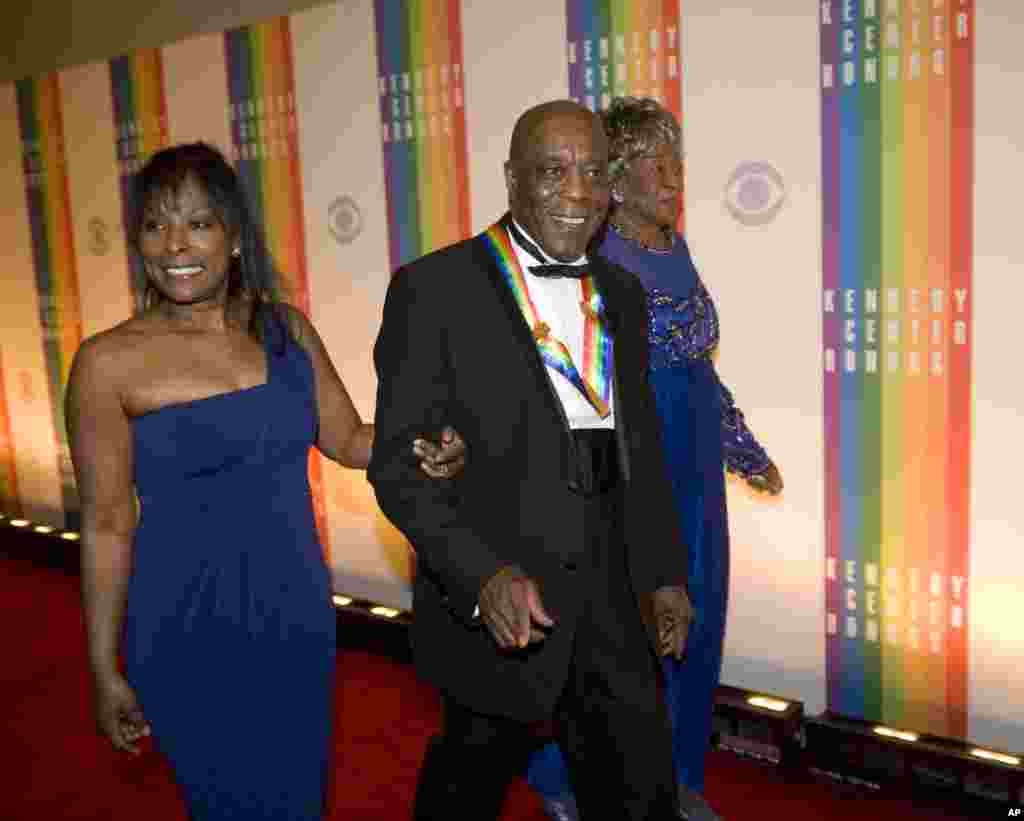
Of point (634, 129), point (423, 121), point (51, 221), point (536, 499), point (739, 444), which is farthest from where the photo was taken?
point (51, 221)

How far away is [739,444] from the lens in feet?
8.17

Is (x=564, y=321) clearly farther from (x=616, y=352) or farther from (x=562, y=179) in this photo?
(x=562, y=179)

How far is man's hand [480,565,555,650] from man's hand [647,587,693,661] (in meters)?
0.33

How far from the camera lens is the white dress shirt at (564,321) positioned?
161cm

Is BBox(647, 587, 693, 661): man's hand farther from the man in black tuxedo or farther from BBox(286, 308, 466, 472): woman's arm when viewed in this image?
BBox(286, 308, 466, 472): woman's arm

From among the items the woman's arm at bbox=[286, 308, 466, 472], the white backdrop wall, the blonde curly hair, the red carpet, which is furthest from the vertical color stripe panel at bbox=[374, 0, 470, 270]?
the woman's arm at bbox=[286, 308, 466, 472]

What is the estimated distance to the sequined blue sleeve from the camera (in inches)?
97.7

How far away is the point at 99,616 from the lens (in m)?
1.65

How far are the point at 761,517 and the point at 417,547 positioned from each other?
1687 millimetres

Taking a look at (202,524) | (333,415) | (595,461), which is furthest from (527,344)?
(202,524)

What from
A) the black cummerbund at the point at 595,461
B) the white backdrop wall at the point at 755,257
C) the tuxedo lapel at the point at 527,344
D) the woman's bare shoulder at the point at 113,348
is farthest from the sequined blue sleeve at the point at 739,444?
the woman's bare shoulder at the point at 113,348

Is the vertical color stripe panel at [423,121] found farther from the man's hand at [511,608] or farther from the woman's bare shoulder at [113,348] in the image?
the man's hand at [511,608]

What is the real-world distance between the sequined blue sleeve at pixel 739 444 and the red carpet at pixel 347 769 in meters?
Answer: 0.88

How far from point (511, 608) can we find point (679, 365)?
0.97 meters
